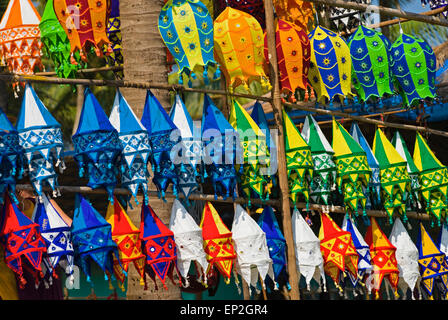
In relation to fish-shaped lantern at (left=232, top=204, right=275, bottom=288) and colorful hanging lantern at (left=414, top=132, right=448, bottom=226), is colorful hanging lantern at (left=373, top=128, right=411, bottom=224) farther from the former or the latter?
fish-shaped lantern at (left=232, top=204, right=275, bottom=288)

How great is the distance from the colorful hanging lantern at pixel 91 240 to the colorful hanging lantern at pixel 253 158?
1075 mm

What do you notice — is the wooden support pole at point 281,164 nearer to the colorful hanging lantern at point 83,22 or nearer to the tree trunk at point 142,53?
the tree trunk at point 142,53

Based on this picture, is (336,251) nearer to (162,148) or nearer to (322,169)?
(322,169)

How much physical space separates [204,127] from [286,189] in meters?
0.77

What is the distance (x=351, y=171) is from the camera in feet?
17.7

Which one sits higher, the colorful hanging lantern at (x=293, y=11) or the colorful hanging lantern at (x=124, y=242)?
the colorful hanging lantern at (x=293, y=11)

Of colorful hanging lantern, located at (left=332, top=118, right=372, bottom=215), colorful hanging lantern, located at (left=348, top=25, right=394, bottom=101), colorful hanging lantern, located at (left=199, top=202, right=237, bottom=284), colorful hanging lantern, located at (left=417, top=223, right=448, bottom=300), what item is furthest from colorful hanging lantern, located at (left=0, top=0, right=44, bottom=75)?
colorful hanging lantern, located at (left=417, top=223, right=448, bottom=300)

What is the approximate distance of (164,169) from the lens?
4.52 m

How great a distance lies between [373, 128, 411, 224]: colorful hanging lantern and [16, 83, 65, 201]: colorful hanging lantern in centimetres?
272

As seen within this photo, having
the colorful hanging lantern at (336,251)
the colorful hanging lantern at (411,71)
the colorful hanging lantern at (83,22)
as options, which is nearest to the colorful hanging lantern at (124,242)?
the colorful hanging lantern at (83,22)

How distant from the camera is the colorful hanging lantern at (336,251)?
5.26m

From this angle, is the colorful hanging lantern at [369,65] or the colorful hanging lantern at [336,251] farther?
the colorful hanging lantern at [369,65]

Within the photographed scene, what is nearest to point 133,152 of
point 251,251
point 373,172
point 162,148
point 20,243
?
point 162,148

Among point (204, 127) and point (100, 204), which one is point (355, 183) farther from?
point (100, 204)
